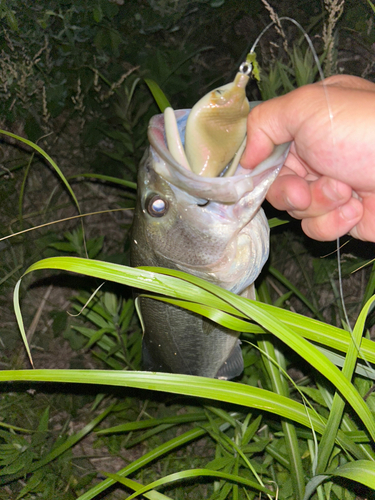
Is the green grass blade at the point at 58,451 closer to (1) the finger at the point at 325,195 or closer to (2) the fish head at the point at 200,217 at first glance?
(2) the fish head at the point at 200,217

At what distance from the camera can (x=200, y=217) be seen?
53.3 inches

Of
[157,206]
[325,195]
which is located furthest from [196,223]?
[325,195]

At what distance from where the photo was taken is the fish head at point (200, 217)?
1258 mm

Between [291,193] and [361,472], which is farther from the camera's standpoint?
[291,193]

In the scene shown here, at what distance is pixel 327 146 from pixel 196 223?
0.43 meters

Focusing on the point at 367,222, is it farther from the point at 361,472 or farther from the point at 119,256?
the point at 119,256

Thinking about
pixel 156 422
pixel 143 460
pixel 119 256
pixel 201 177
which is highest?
pixel 201 177

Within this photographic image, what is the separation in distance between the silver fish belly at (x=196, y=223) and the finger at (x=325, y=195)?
0.17 meters

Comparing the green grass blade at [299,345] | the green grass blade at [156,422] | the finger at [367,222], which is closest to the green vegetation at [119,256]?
the green grass blade at [156,422]

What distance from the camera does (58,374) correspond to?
43.9 inches

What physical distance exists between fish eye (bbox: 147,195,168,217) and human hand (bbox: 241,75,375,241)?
267 millimetres

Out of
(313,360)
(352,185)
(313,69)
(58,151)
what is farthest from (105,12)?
(313,360)

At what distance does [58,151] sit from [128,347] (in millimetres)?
1206

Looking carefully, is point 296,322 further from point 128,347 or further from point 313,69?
point 128,347
